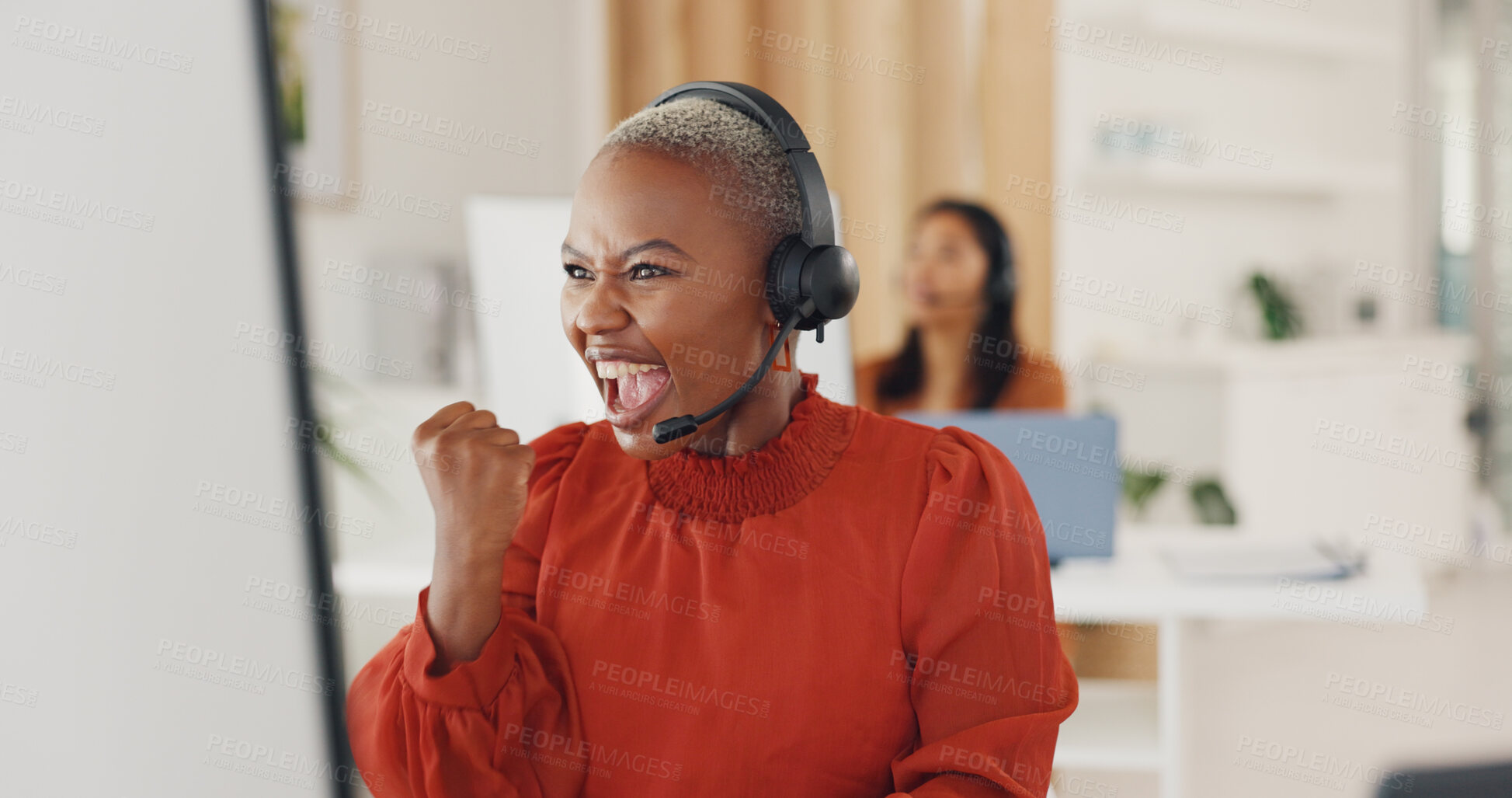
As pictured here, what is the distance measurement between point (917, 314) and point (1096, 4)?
74.7 inches

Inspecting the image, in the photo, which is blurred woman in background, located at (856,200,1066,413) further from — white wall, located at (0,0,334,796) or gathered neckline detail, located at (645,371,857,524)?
white wall, located at (0,0,334,796)

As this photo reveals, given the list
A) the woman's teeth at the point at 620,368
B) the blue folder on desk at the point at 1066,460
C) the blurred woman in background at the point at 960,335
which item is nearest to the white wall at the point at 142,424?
the woman's teeth at the point at 620,368

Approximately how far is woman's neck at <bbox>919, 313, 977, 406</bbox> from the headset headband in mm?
1975

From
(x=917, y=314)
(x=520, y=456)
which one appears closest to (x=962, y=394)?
(x=917, y=314)

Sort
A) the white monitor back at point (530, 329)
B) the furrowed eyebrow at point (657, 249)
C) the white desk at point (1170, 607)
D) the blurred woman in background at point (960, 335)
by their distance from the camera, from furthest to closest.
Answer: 1. the blurred woman in background at point (960, 335)
2. the white desk at point (1170, 607)
3. the white monitor back at point (530, 329)
4. the furrowed eyebrow at point (657, 249)

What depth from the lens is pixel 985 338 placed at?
2688mm

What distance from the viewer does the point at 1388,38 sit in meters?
4.20

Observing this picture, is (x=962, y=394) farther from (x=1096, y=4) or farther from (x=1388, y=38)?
(x=1388, y=38)

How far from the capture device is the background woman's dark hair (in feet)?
8.55

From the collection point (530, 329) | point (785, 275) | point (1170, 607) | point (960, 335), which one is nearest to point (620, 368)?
point (785, 275)

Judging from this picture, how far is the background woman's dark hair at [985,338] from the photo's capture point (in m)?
2.61

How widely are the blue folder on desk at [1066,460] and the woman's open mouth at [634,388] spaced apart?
0.91 metres

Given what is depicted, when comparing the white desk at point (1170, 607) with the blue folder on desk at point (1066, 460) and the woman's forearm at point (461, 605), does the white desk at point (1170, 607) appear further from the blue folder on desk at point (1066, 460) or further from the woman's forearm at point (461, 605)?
A: the woman's forearm at point (461, 605)

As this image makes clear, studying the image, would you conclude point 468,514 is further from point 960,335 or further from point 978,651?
point 960,335
